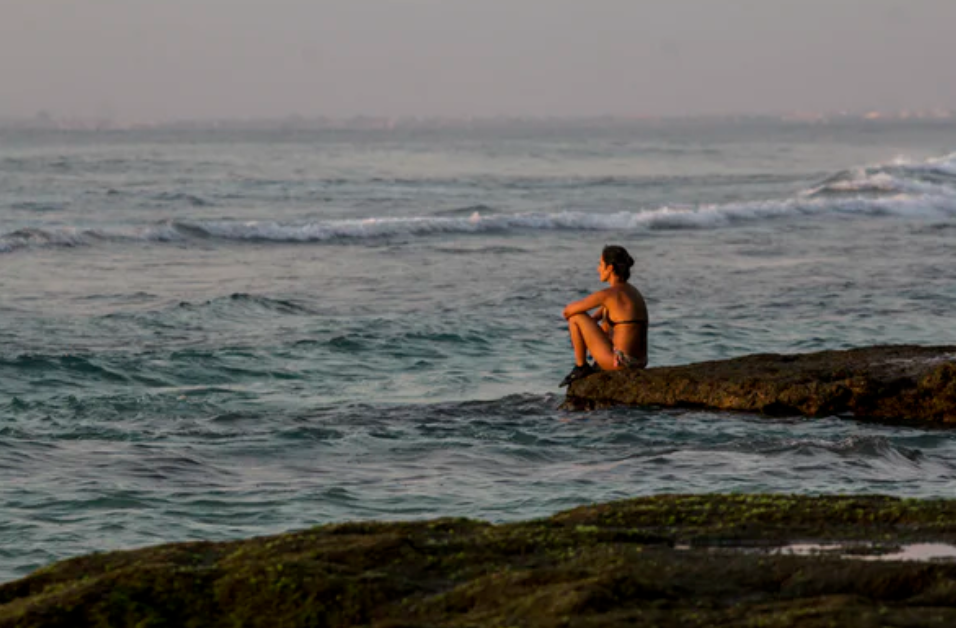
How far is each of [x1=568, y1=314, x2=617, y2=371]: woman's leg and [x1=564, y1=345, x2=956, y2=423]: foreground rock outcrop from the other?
0.36 metres

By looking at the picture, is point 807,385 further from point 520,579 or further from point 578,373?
point 520,579

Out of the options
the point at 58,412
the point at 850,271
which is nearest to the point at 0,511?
the point at 58,412

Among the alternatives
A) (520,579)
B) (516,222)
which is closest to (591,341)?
(520,579)

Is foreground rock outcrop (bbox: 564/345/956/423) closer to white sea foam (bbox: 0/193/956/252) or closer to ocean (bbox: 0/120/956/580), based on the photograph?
ocean (bbox: 0/120/956/580)

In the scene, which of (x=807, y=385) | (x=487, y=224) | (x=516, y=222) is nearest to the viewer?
(x=807, y=385)

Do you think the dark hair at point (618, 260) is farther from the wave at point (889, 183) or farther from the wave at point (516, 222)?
the wave at point (889, 183)

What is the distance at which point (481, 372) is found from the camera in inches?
601

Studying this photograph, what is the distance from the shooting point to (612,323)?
12328mm

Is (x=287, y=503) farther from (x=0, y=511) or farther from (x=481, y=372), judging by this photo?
(x=481, y=372)

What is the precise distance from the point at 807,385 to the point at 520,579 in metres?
6.82

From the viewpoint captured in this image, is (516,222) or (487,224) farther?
(516,222)

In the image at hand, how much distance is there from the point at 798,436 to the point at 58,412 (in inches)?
243

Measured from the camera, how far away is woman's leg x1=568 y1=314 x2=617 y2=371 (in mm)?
12320

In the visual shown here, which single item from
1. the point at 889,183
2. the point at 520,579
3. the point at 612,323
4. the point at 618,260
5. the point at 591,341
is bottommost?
the point at 889,183
